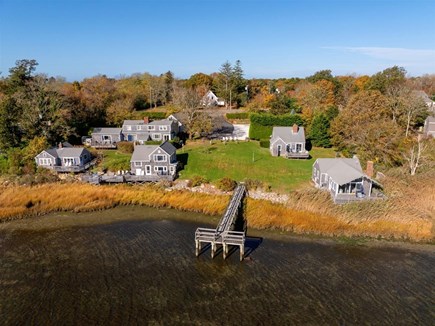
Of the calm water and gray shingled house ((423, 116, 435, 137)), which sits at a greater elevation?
gray shingled house ((423, 116, 435, 137))

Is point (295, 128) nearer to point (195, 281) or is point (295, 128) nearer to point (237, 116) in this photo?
point (237, 116)

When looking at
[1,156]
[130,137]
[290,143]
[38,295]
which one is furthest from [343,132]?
[1,156]

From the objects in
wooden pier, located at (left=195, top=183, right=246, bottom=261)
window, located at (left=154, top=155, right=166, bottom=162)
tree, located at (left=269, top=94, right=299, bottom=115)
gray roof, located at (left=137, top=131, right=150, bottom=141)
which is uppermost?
tree, located at (left=269, top=94, right=299, bottom=115)

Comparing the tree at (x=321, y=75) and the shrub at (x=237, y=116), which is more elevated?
the tree at (x=321, y=75)

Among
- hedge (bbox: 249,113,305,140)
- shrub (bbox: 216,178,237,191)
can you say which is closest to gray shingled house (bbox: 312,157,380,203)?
shrub (bbox: 216,178,237,191)

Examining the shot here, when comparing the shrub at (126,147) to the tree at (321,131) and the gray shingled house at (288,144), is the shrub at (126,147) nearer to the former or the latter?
the gray shingled house at (288,144)

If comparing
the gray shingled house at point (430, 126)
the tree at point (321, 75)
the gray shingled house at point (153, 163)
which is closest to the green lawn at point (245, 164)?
the gray shingled house at point (153, 163)

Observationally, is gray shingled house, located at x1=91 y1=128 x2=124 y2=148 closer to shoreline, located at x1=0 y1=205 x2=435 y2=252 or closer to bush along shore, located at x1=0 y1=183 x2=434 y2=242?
bush along shore, located at x1=0 y1=183 x2=434 y2=242
